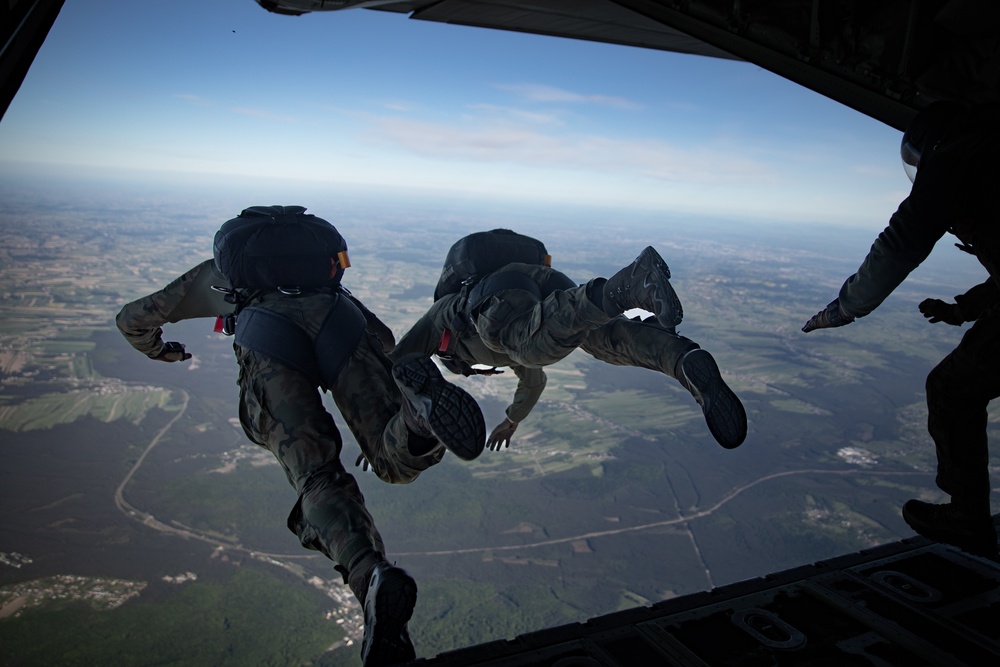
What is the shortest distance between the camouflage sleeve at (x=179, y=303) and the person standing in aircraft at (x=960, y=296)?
3882 mm

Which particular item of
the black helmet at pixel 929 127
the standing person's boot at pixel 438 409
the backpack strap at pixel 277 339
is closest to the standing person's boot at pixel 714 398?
the standing person's boot at pixel 438 409

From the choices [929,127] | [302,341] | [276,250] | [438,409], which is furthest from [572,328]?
[929,127]

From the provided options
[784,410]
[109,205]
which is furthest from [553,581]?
[109,205]

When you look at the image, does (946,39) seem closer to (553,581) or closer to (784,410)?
(553,581)

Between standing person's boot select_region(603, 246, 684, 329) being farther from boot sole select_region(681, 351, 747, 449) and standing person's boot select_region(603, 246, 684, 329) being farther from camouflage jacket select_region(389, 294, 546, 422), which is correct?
camouflage jacket select_region(389, 294, 546, 422)

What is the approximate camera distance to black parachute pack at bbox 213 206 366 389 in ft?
11.6

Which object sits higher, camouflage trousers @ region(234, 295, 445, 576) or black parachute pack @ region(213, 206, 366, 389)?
black parachute pack @ region(213, 206, 366, 389)

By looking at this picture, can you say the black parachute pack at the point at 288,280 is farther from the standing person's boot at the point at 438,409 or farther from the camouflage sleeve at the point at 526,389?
the camouflage sleeve at the point at 526,389

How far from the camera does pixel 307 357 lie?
3545mm

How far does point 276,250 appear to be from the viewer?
3816 mm

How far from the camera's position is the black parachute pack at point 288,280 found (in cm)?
355

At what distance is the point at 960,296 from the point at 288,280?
4.03 m

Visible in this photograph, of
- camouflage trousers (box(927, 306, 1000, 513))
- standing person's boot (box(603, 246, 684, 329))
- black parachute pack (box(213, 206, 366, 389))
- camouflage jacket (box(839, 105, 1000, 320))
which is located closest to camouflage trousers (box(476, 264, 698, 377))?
standing person's boot (box(603, 246, 684, 329))

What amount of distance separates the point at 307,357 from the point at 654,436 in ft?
187
